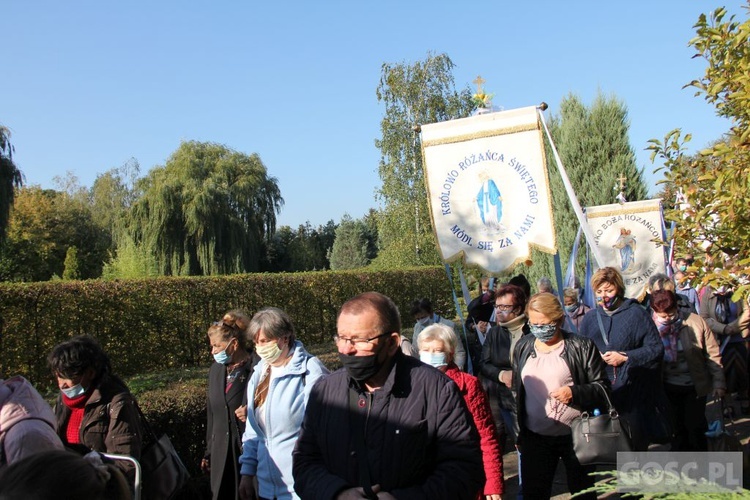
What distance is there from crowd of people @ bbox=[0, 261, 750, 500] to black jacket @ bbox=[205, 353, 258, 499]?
0.04ft

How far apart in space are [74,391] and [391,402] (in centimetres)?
207

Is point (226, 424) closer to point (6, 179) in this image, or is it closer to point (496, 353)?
point (496, 353)

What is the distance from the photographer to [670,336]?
6.01 meters

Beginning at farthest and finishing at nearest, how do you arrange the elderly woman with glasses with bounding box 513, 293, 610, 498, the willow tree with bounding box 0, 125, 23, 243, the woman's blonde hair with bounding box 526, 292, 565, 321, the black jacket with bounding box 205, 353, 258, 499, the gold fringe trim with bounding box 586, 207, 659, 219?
the willow tree with bounding box 0, 125, 23, 243, the gold fringe trim with bounding box 586, 207, 659, 219, the black jacket with bounding box 205, 353, 258, 499, the woman's blonde hair with bounding box 526, 292, 565, 321, the elderly woman with glasses with bounding box 513, 293, 610, 498

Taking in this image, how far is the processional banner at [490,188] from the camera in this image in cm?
639

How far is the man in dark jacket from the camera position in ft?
8.55

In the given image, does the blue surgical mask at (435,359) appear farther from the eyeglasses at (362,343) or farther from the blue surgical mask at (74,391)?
the blue surgical mask at (74,391)

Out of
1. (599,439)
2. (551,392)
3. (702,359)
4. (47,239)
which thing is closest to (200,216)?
(702,359)

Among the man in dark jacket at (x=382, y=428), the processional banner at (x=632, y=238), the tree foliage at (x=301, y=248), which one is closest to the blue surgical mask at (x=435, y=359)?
the man in dark jacket at (x=382, y=428)

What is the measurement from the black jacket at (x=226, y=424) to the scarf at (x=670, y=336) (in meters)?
3.60

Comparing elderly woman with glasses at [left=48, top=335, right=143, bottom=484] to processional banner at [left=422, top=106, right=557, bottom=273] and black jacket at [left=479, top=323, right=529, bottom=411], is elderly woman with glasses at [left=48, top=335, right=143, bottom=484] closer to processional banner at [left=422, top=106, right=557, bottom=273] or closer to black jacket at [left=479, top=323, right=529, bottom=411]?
black jacket at [left=479, top=323, right=529, bottom=411]

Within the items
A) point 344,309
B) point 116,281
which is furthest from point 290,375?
point 116,281

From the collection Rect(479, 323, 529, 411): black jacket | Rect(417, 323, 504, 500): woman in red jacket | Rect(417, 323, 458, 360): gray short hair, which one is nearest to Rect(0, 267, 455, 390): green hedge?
Rect(479, 323, 529, 411): black jacket

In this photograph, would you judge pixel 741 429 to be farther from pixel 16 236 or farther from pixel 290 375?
pixel 16 236
